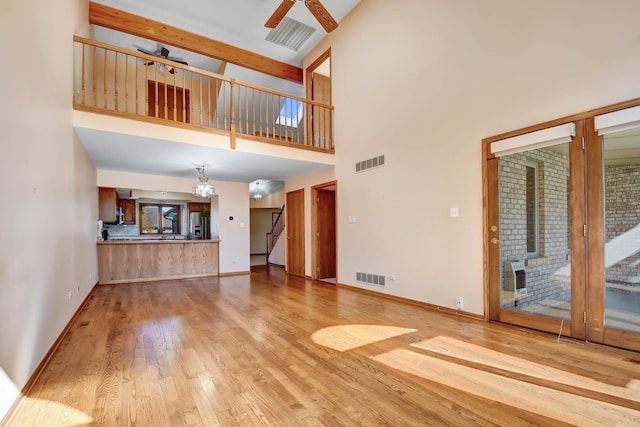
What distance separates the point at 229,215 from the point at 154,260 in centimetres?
191

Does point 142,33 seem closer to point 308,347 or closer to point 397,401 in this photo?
point 308,347

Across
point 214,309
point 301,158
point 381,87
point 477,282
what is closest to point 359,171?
point 301,158

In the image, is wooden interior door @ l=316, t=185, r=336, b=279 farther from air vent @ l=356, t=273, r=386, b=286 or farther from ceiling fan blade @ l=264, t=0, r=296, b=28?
ceiling fan blade @ l=264, t=0, r=296, b=28

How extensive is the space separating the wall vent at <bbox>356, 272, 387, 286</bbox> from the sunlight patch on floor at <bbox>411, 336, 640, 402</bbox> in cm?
189

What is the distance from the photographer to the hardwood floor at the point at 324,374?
69.6 inches

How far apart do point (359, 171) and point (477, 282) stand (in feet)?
8.74

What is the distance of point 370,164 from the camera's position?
5.13 metres

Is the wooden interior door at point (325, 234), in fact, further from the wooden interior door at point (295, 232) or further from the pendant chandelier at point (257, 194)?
the pendant chandelier at point (257, 194)

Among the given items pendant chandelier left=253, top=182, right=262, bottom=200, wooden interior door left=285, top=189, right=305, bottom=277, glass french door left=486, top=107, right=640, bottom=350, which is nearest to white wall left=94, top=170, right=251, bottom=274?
wooden interior door left=285, top=189, right=305, bottom=277

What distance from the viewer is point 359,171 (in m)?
5.39

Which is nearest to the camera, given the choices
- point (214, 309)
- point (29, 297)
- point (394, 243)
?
point (29, 297)

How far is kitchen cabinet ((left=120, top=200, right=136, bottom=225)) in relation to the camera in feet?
28.7

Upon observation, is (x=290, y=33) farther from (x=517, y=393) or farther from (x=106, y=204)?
(x=517, y=393)

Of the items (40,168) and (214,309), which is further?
(214,309)
